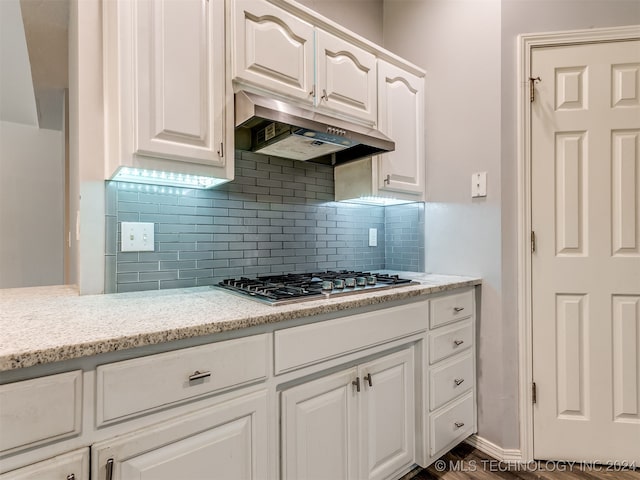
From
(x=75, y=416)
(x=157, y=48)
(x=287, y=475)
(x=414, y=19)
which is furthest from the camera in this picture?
(x=414, y=19)

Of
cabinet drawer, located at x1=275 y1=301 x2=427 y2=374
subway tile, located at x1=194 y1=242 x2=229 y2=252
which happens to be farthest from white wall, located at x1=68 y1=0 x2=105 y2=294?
cabinet drawer, located at x1=275 y1=301 x2=427 y2=374

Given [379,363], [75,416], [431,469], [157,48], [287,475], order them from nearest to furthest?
1. [75,416]
2. [287,475]
3. [157,48]
4. [379,363]
5. [431,469]

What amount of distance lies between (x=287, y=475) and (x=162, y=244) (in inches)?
41.1

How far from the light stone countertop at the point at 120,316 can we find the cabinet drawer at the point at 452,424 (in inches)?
26.4

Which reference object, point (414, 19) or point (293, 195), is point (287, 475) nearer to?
point (293, 195)

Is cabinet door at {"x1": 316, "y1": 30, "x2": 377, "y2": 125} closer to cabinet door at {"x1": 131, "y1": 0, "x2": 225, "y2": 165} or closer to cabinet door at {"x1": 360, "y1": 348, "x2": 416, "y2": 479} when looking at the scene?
cabinet door at {"x1": 131, "y1": 0, "x2": 225, "y2": 165}

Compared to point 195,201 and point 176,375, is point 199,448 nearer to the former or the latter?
point 176,375

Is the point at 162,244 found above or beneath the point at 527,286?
above

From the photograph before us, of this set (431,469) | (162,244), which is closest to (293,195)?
(162,244)

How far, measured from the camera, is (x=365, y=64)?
1886mm

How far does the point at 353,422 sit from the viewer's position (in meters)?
1.34

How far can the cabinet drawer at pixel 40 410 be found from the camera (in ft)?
2.27

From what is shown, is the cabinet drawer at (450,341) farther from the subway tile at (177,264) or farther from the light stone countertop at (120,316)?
the subway tile at (177,264)

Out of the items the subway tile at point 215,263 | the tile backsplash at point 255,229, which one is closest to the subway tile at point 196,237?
the tile backsplash at point 255,229
